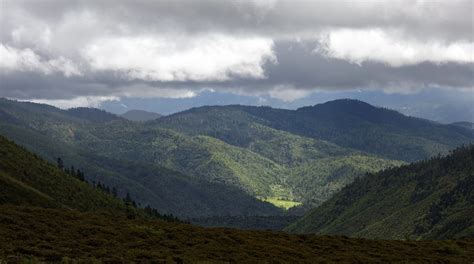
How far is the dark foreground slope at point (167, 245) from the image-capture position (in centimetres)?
4244

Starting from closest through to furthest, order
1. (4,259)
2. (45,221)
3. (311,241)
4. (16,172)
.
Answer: (4,259) → (45,221) → (311,241) → (16,172)

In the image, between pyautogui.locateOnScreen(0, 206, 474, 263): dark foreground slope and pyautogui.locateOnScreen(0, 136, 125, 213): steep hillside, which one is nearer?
pyautogui.locateOnScreen(0, 206, 474, 263): dark foreground slope

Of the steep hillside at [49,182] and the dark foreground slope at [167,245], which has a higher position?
the dark foreground slope at [167,245]

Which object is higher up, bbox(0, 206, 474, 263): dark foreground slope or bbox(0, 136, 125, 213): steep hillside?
bbox(0, 206, 474, 263): dark foreground slope

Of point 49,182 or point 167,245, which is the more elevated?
point 167,245

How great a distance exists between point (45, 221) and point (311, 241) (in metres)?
30.7

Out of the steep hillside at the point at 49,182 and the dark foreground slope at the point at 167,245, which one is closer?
the dark foreground slope at the point at 167,245

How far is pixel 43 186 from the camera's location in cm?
15088

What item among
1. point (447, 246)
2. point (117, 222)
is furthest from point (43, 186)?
point (447, 246)

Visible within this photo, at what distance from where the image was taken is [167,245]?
49.4 metres

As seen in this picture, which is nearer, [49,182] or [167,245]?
[167,245]

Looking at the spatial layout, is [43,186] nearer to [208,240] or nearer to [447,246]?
[208,240]

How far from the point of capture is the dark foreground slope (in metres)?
42.4

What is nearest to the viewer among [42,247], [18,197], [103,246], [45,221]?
[42,247]
